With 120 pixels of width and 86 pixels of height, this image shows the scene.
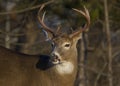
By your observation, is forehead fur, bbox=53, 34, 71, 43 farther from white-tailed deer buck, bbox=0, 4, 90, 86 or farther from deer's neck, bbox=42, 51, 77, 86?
deer's neck, bbox=42, 51, 77, 86

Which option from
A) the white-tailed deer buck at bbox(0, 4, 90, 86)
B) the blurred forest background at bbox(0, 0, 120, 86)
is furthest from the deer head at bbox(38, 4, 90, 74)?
the blurred forest background at bbox(0, 0, 120, 86)

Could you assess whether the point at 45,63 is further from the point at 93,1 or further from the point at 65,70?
the point at 93,1

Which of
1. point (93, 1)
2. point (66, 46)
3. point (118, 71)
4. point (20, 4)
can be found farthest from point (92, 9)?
point (118, 71)

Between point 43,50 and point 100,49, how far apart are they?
14.4 ft

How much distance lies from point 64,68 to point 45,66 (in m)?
0.38

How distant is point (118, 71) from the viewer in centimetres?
2169

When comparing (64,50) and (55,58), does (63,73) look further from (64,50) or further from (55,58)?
(55,58)

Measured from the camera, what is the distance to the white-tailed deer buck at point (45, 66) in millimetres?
12758

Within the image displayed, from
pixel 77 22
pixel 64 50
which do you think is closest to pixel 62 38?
pixel 64 50

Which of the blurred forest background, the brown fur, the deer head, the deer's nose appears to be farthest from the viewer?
the blurred forest background

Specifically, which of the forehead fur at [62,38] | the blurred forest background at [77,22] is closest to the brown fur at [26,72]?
the forehead fur at [62,38]

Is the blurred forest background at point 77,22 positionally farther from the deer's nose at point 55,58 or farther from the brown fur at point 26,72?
the deer's nose at point 55,58

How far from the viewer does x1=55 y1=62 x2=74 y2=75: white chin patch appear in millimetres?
12992

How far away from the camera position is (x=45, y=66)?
13.1 metres
